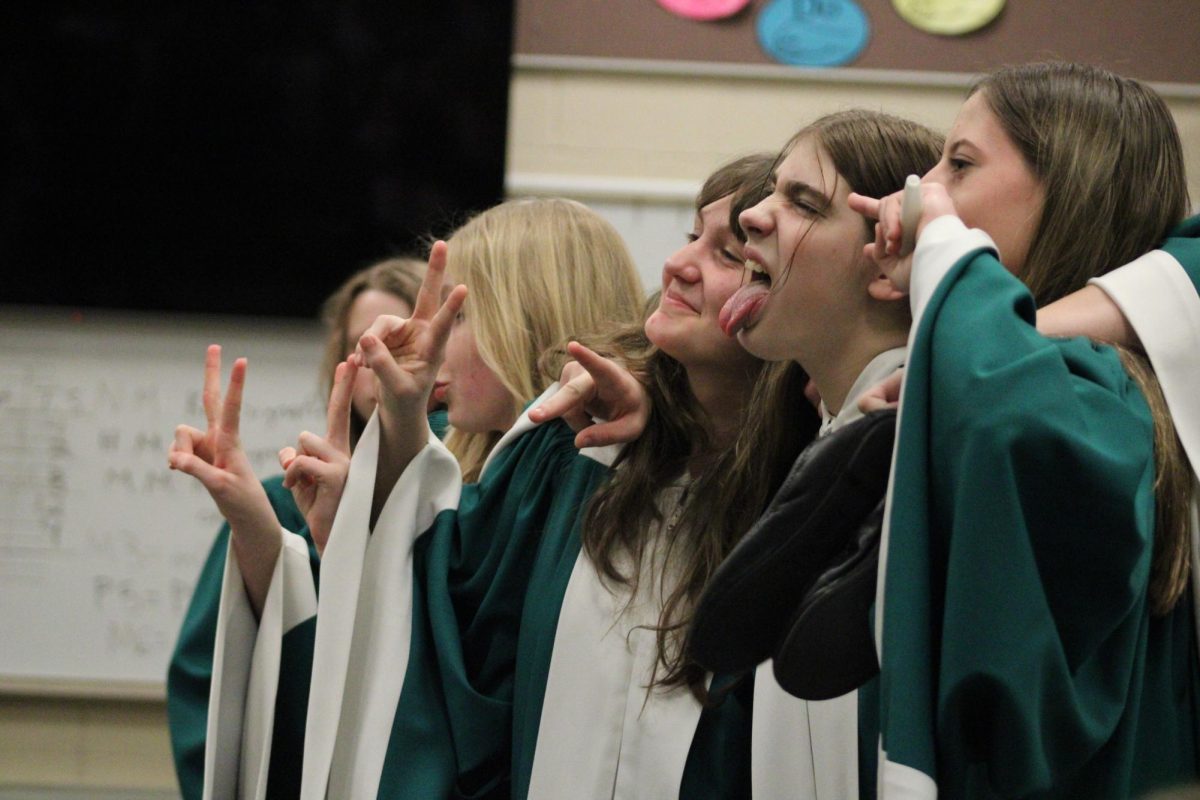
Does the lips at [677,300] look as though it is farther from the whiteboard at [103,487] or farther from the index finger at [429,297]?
the whiteboard at [103,487]

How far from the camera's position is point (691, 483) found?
1.90 m

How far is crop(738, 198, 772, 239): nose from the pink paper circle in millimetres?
2931

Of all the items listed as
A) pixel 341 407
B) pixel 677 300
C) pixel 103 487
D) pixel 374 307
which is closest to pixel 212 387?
pixel 341 407

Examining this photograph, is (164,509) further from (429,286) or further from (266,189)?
(429,286)

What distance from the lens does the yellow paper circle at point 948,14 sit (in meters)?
4.32

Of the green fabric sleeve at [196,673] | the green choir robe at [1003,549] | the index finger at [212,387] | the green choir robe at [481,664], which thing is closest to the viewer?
the green choir robe at [1003,549]

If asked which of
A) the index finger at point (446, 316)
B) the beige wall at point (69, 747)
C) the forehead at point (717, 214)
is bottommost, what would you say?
the beige wall at point (69, 747)

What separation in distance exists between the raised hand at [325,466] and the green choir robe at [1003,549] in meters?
0.95

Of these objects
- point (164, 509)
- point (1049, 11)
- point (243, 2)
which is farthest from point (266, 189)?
point (1049, 11)

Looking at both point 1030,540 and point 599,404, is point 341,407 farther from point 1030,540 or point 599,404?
point 1030,540

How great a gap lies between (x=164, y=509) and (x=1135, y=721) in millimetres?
3521

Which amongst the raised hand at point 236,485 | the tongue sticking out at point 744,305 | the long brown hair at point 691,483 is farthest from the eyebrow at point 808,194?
the raised hand at point 236,485

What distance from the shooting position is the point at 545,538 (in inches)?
77.3

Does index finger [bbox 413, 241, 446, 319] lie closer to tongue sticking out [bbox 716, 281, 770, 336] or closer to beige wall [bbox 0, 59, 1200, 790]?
tongue sticking out [bbox 716, 281, 770, 336]
